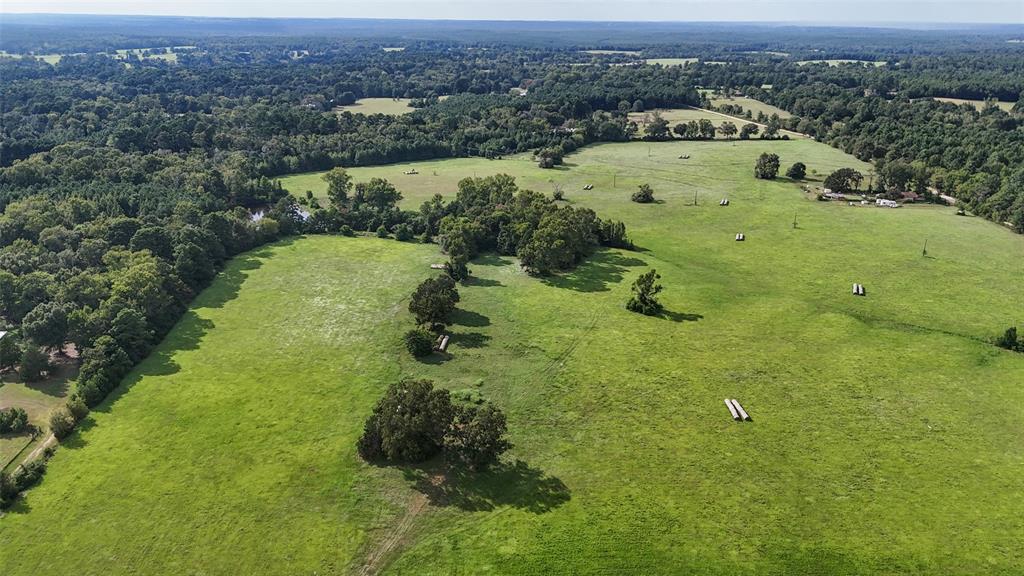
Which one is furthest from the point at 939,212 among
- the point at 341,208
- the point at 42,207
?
the point at 42,207

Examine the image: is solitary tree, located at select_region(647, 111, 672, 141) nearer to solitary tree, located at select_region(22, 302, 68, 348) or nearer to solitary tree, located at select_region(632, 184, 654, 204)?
solitary tree, located at select_region(632, 184, 654, 204)

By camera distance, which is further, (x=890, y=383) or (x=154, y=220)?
(x=154, y=220)

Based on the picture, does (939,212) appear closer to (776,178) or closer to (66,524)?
(776,178)

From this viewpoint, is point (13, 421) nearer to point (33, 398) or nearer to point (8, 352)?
point (33, 398)

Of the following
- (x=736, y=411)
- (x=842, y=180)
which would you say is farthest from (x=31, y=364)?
(x=842, y=180)

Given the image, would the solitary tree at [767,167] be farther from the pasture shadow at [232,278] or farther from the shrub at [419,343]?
the shrub at [419,343]

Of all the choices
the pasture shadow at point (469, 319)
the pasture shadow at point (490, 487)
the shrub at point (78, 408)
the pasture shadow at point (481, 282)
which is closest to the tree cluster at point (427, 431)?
the pasture shadow at point (490, 487)
